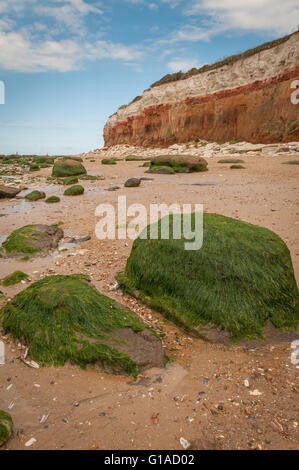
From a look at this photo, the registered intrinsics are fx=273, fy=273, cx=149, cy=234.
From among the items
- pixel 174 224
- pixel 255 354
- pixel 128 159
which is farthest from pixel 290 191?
pixel 128 159

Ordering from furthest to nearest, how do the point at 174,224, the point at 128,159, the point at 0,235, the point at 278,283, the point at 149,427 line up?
the point at 128,159, the point at 0,235, the point at 174,224, the point at 278,283, the point at 149,427

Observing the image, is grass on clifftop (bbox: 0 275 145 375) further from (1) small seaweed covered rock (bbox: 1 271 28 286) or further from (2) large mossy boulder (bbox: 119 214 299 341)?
(1) small seaweed covered rock (bbox: 1 271 28 286)

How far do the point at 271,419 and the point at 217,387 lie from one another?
535 millimetres

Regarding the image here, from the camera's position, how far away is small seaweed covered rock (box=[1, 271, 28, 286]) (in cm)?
487

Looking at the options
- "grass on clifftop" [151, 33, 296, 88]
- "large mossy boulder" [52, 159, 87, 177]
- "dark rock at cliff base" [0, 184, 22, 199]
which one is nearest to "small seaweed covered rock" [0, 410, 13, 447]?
"dark rock at cliff base" [0, 184, 22, 199]

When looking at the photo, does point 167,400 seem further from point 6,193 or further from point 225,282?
point 6,193

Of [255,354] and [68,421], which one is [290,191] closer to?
[255,354]

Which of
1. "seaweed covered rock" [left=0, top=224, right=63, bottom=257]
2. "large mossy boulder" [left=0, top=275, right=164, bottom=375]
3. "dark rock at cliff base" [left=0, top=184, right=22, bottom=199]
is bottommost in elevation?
"large mossy boulder" [left=0, top=275, right=164, bottom=375]

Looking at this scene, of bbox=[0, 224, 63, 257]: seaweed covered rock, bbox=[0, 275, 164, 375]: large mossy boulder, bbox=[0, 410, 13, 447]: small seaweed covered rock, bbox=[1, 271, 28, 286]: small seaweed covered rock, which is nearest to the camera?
bbox=[0, 410, 13, 447]: small seaweed covered rock

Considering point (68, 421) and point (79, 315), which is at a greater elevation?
point (79, 315)

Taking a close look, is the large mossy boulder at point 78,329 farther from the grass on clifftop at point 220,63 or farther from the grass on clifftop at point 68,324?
the grass on clifftop at point 220,63

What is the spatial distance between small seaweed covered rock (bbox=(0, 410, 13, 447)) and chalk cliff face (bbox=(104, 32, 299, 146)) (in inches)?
1013

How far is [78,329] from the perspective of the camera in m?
3.33

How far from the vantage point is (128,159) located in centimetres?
2847
